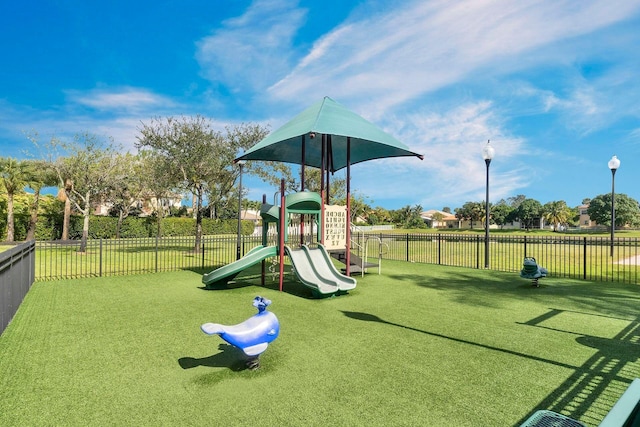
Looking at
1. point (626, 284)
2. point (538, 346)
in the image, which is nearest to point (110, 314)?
point (538, 346)

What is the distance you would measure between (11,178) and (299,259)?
31511 mm

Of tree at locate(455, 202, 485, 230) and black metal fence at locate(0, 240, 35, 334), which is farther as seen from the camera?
tree at locate(455, 202, 485, 230)

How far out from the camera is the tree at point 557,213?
289ft

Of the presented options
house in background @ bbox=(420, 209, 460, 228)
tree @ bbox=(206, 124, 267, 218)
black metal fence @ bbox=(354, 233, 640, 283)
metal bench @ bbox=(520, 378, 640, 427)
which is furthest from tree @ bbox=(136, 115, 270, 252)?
house in background @ bbox=(420, 209, 460, 228)

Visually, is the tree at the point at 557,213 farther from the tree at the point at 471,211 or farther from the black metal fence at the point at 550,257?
the black metal fence at the point at 550,257

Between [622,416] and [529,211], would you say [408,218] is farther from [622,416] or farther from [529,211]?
[622,416]

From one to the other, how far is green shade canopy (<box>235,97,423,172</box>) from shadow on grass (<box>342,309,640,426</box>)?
5.93 metres

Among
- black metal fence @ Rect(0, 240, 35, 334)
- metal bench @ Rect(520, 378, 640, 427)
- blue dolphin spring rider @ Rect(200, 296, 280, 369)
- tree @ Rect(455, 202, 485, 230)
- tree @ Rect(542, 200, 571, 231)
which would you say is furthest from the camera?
tree @ Rect(455, 202, 485, 230)

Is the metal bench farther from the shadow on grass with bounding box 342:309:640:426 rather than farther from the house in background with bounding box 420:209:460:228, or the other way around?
the house in background with bounding box 420:209:460:228

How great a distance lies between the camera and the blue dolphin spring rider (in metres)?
4.22

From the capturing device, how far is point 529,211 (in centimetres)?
9738

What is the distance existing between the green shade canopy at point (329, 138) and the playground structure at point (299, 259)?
193 cm

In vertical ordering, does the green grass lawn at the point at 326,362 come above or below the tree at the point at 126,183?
below

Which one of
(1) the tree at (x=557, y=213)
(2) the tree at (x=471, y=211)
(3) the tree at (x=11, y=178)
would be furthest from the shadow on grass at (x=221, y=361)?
(2) the tree at (x=471, y=211)
